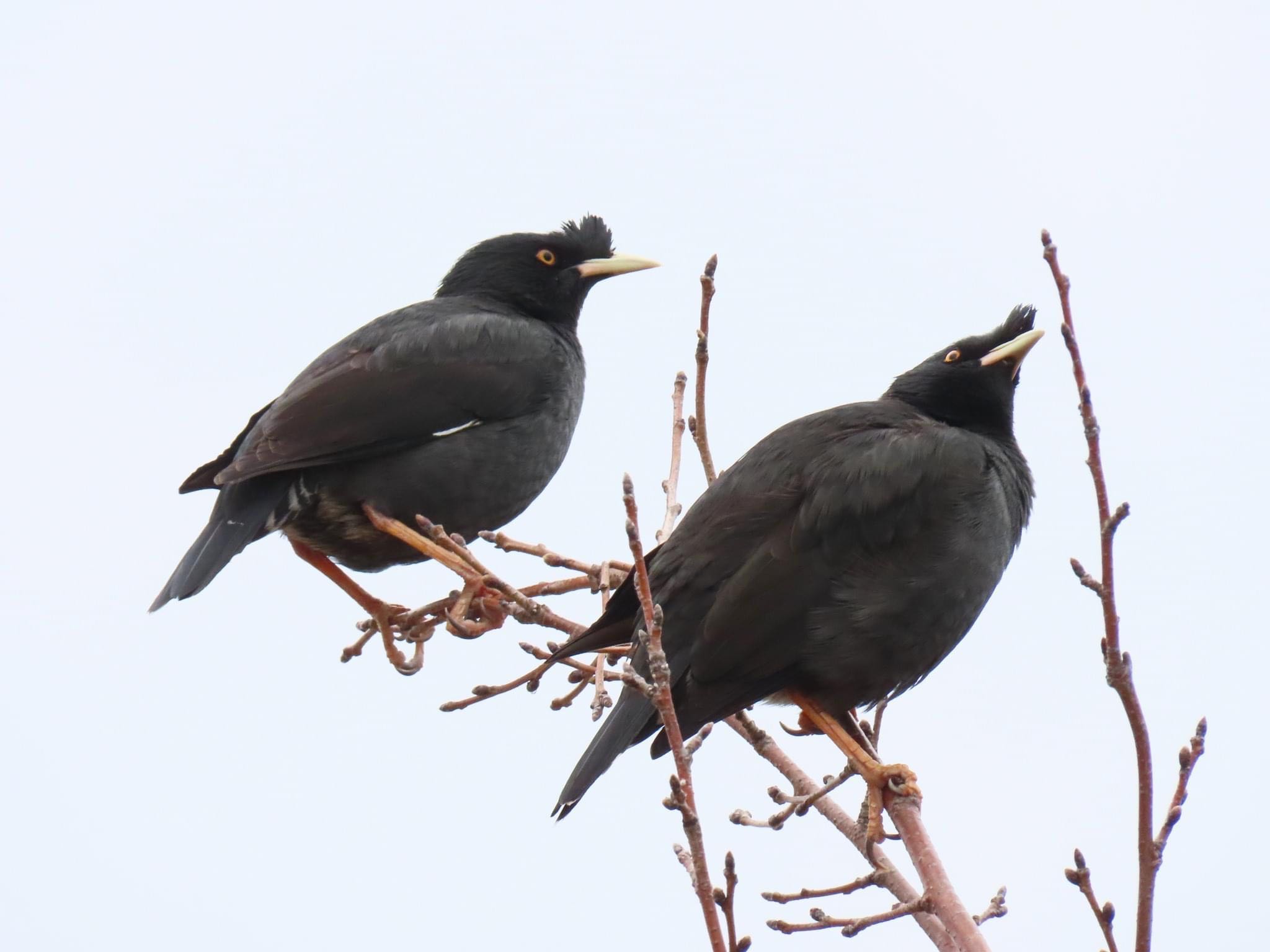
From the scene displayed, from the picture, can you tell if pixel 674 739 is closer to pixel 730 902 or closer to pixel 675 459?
pixel 730 902

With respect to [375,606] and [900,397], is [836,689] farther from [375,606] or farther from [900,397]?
[375,606]

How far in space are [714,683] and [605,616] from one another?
0.38 m

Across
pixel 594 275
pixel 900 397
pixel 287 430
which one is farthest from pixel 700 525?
pixel 594 275

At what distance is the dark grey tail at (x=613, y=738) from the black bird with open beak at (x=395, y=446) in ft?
6.73

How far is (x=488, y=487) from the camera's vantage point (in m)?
6.15

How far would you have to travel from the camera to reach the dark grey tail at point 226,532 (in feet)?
17.9

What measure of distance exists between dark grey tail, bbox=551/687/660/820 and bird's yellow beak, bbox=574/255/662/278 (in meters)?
3.58

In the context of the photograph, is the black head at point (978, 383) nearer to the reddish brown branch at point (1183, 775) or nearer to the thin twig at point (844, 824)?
the thin twig at point (844, 824)

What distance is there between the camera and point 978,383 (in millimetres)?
5504

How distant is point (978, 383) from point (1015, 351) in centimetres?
18

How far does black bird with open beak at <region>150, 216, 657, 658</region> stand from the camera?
5.87m

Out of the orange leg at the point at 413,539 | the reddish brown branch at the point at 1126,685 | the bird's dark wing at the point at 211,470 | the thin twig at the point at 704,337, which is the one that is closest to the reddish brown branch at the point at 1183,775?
the reddish brown branch at the point at 1126,685

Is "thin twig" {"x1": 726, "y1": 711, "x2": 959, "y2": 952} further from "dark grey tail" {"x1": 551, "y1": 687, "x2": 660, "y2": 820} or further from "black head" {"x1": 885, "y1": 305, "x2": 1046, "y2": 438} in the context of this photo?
"black head" {"x1": 885, "y1": 305, "x2": 1046, "y2": 438}

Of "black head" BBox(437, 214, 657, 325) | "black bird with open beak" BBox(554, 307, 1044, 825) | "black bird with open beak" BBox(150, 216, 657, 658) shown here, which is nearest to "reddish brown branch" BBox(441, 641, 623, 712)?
"black bird with open beak" BBox(554, 307, 1044, 825)
